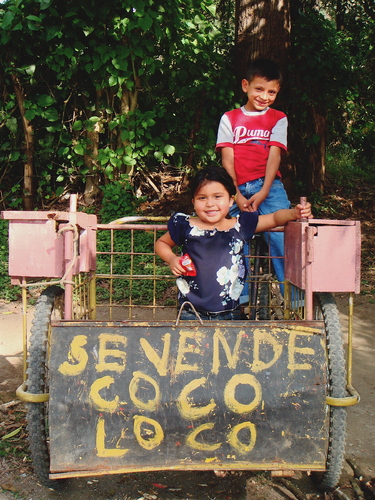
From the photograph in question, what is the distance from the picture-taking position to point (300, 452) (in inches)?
69.2

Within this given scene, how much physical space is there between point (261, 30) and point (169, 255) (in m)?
4.86

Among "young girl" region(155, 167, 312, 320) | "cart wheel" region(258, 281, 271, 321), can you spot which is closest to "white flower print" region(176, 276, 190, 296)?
"young girl" region(155, 167, 312, 320)

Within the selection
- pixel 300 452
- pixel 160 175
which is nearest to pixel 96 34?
pixel 160 175

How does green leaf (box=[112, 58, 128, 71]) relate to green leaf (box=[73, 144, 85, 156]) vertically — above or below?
above

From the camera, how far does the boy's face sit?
2887 mm

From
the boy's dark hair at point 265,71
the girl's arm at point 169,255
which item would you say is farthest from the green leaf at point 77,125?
the girl's arm at point 169,255

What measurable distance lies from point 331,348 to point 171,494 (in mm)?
922

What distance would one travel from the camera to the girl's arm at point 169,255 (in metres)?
2.30

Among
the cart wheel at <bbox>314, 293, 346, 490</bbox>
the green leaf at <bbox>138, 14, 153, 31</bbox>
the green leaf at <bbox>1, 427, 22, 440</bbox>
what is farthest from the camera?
the green leaf at <bbox>138, 14, 153, 31</bbox>

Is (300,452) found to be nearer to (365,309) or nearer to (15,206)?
(365,309)

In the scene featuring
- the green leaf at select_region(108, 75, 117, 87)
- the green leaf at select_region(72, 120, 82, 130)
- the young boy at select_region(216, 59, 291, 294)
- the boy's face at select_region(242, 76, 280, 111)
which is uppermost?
the green leaf at select_region(108, 75, 117, 87)

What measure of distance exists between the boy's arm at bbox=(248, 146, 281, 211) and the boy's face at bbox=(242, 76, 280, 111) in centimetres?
28

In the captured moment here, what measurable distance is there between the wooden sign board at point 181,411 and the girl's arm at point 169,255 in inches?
23.2

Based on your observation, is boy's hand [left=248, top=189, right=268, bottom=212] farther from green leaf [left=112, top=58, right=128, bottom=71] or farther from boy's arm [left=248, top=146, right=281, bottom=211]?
green leaf [left=112, top=58, right=128, bottom=71]
